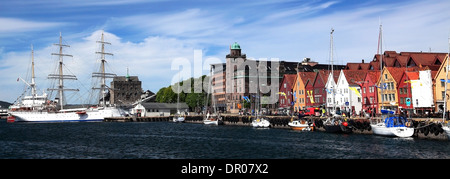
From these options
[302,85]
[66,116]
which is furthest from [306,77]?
[66,116]

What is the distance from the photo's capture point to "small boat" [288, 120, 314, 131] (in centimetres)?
7706

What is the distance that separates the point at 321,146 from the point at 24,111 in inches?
5761

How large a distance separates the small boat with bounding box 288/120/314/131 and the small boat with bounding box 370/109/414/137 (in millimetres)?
16709

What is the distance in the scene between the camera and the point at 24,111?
166375 mm

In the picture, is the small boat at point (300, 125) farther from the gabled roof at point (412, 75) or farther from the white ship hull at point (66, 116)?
the white ship hull at point (66, 116)

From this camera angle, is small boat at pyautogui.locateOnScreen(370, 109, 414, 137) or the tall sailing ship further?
the tall sailing ship

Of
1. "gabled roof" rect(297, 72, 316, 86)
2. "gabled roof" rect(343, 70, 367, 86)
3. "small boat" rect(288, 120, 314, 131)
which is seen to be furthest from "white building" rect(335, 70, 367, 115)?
"small boat" rect(288, 120, 314, 131)

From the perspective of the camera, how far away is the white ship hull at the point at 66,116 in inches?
6368

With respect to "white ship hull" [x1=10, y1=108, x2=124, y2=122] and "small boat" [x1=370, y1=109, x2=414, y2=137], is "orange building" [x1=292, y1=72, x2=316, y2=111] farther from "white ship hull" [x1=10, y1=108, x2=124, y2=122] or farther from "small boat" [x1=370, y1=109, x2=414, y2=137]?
"white ship hull" [x1=10, y1=108, x2=124, y2=122]

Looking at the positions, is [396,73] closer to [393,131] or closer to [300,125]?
[300,125]

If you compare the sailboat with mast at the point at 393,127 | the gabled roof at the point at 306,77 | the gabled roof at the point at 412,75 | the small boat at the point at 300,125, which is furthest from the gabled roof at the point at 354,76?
the sailboat with mast at the point at 393,127

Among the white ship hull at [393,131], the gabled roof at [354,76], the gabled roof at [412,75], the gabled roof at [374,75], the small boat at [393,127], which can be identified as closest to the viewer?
the white ship hull at [393,131]
